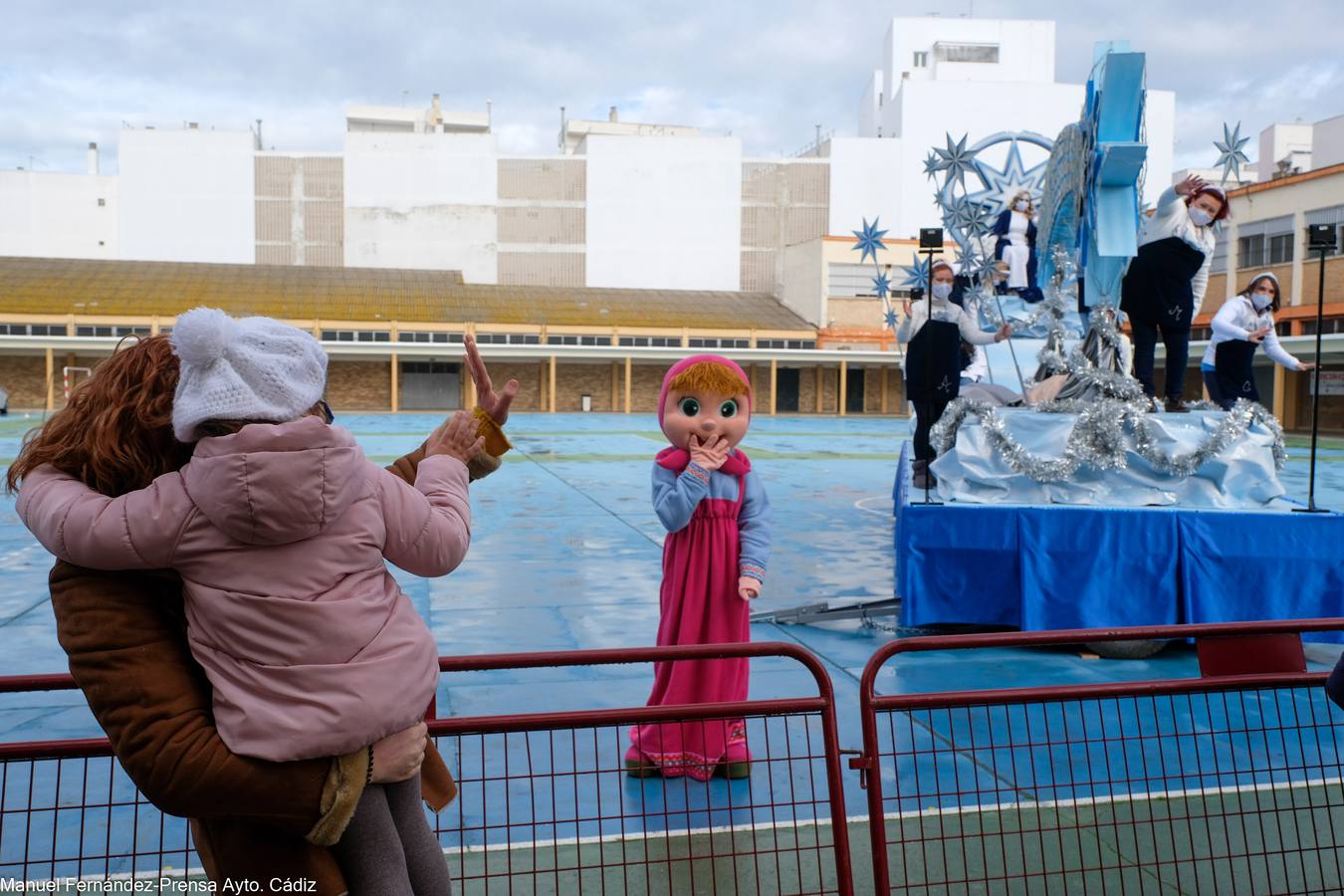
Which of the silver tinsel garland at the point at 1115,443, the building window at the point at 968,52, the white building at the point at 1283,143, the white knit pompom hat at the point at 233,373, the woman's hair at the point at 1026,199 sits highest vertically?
the building window at the point at 968,52

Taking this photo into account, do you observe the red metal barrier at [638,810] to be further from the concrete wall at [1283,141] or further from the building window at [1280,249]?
the concrete wall at [1283,141]

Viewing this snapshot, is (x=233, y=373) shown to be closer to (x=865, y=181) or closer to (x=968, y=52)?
(x=865, y=181)

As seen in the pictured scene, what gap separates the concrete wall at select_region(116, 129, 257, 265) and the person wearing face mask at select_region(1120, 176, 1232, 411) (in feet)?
183

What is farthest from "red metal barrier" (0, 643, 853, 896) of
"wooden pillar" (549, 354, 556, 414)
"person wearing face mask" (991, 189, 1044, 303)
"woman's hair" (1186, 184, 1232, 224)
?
"wooden pillar" (549, 354, 556, 414)

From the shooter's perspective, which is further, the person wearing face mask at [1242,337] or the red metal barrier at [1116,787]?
the person wearing face mask at [1242,337]

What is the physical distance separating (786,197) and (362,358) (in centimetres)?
2467

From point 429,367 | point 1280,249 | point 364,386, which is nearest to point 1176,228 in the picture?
point 1280,249

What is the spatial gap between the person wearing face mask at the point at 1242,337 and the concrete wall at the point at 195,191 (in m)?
55.7

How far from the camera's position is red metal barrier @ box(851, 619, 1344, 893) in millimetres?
2986

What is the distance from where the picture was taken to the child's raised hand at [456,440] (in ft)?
7.72

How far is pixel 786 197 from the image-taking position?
58812 mm

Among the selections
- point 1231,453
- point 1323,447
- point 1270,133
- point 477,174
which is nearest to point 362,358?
point 477,174

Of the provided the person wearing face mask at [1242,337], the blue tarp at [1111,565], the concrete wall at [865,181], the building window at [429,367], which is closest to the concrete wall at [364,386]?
the building window at [429,367]

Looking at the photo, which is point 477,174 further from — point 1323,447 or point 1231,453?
point 1231,453
